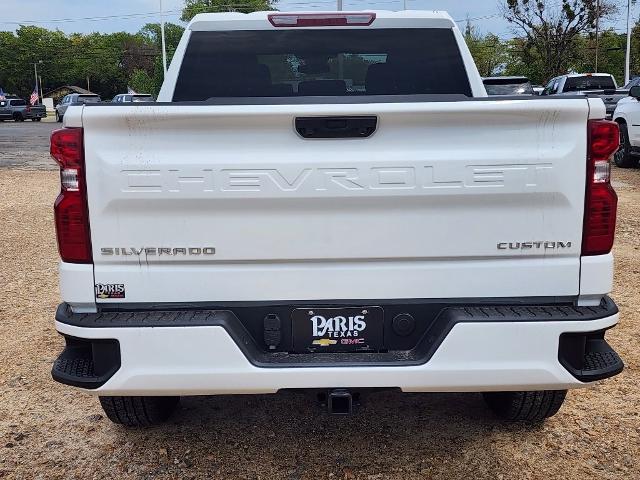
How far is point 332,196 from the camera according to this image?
2.63 metres

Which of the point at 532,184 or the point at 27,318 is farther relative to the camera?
the point at 27,318

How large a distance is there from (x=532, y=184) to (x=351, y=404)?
3.61ft

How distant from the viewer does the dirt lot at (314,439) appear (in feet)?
10.5

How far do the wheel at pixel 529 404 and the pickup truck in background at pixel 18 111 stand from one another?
48513 mm

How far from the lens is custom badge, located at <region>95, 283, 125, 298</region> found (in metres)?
2.69

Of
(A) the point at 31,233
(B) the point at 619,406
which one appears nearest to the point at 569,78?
(A) the point at 31,233

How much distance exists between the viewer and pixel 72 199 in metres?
2.65

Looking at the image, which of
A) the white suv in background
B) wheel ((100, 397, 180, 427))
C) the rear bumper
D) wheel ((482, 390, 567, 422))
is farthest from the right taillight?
the white suv in background

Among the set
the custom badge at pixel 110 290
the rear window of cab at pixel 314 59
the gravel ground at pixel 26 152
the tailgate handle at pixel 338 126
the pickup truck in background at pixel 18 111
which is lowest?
the gravel ground at pixel 26 152

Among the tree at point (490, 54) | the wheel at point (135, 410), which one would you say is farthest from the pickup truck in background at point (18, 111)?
the wheel at point (135, 410)

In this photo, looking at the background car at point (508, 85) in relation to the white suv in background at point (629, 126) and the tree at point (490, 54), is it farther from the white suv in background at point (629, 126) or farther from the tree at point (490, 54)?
the tree at point (490, 54)

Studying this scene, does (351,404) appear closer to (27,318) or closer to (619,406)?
(619,406)

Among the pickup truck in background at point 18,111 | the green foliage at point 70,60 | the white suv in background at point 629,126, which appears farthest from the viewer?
the green foliage at point 70,60

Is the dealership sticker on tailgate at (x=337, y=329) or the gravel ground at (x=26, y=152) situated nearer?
the dealership sticker on tailgate at (x=337, y=329)
